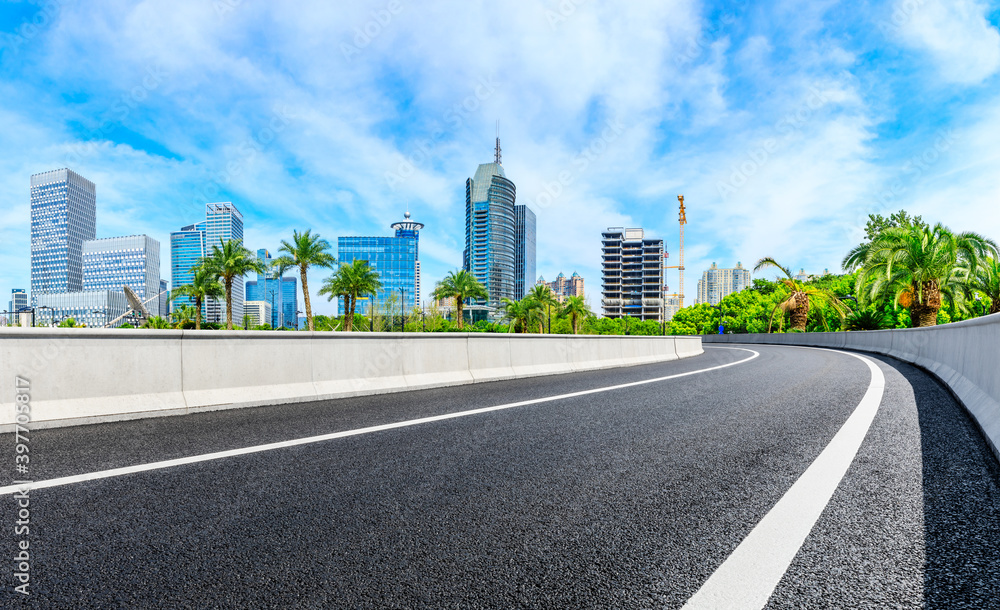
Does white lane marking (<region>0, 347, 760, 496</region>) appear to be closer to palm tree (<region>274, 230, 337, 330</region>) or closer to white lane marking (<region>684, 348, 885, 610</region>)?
white lane marking (<region>684, 348, 885, 610</region>)

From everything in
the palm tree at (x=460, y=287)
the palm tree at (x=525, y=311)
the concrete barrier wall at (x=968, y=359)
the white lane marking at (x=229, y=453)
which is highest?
the palm tree at (x=460, y=287)

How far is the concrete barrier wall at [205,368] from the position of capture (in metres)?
5.29

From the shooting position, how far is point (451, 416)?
5730mm

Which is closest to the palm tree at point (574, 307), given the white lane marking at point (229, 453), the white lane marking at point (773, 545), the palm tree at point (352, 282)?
the palm tree at point (352, 282)

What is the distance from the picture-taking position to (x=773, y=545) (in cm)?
235

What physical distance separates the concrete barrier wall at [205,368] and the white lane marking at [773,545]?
241 inches

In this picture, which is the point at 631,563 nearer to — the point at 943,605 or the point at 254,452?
the point at 943,605

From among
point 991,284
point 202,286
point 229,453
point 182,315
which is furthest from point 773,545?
point 182,315

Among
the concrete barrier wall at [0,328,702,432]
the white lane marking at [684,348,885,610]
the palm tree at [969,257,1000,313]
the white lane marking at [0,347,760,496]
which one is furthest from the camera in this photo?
the palm tree at [969,257,1000,313]

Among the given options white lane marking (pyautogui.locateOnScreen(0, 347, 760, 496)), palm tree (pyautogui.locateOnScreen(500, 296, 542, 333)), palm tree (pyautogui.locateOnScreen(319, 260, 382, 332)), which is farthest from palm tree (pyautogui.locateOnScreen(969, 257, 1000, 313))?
palm tree (pyautogui.locateOnScreen(319, 260, 382, 332))

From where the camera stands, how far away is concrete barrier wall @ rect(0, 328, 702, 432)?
529 centimetres

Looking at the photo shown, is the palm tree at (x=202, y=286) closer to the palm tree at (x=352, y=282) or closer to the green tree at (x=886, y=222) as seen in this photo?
the palm tree at (x=352, y=282)

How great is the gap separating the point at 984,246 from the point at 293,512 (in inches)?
1328

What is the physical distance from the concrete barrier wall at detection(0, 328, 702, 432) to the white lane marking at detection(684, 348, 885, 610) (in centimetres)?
611
